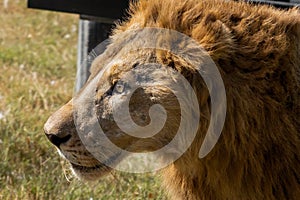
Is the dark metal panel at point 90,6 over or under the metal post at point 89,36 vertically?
over

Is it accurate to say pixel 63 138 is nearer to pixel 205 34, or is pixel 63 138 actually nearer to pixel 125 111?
pixel 125 111

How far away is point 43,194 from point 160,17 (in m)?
1.41

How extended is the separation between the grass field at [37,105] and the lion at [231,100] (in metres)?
0.66

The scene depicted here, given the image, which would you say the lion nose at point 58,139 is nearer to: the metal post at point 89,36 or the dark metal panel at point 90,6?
the dark metal panel at point 90,6

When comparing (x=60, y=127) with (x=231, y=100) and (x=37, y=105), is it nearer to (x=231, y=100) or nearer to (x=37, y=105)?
(x=231, y=100)

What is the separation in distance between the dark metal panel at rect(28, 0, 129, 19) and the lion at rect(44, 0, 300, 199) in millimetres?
1635

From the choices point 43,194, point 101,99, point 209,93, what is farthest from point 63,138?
point 43,194

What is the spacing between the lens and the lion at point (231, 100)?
2.83 metres

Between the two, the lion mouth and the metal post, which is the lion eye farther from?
the metal post

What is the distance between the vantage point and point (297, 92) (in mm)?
2881

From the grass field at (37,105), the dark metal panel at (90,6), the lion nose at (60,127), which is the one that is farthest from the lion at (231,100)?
the dark metal panel at (90,6)

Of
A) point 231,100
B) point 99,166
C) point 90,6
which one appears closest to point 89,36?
point 90,6

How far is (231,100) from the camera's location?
2828 millimetres

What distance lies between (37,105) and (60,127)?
264 centimetres
